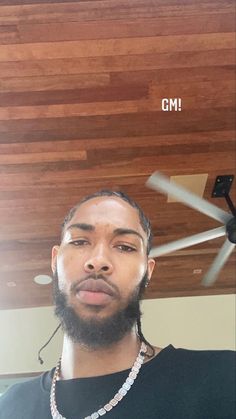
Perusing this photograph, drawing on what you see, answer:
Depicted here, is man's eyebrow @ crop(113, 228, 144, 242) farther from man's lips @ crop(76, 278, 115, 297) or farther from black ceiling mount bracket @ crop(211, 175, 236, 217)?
black ceiling mount bracket @ crop(211, 175, 236, 217)

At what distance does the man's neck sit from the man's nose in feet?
0.43

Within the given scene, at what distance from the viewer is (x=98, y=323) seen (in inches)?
25.9

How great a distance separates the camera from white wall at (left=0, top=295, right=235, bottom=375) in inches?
149

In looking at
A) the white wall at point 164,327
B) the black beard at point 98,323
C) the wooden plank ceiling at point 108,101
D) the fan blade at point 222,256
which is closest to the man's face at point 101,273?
the black beard at point 98,323

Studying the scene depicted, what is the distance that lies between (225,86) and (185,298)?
2620 millimetres

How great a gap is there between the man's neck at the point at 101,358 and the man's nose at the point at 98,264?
5.1 inches

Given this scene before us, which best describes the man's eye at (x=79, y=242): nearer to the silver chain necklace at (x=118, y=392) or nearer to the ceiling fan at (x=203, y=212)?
the silver chain necklace at (x=118, y=392)

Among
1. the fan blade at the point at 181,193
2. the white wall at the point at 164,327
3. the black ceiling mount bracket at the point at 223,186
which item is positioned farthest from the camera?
the white wall at the point at 164,327

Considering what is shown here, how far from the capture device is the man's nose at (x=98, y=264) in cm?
67

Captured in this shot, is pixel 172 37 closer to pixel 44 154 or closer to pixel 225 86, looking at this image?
pixel 225 86

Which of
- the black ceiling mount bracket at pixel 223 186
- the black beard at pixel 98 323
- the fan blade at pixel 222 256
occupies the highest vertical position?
the black ceiling mount bracket at pixel 223 186

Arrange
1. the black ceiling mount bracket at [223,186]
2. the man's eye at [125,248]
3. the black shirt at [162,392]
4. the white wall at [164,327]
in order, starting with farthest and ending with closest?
the white wall at [164,327] → the black ceiling mount bracket at [223,186] → the man's eye at [125,248] → the black shirt at [162,392]

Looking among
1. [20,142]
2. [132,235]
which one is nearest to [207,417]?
[132,235]

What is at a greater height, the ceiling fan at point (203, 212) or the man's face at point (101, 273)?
the ceiling fan at point (203, 212)
